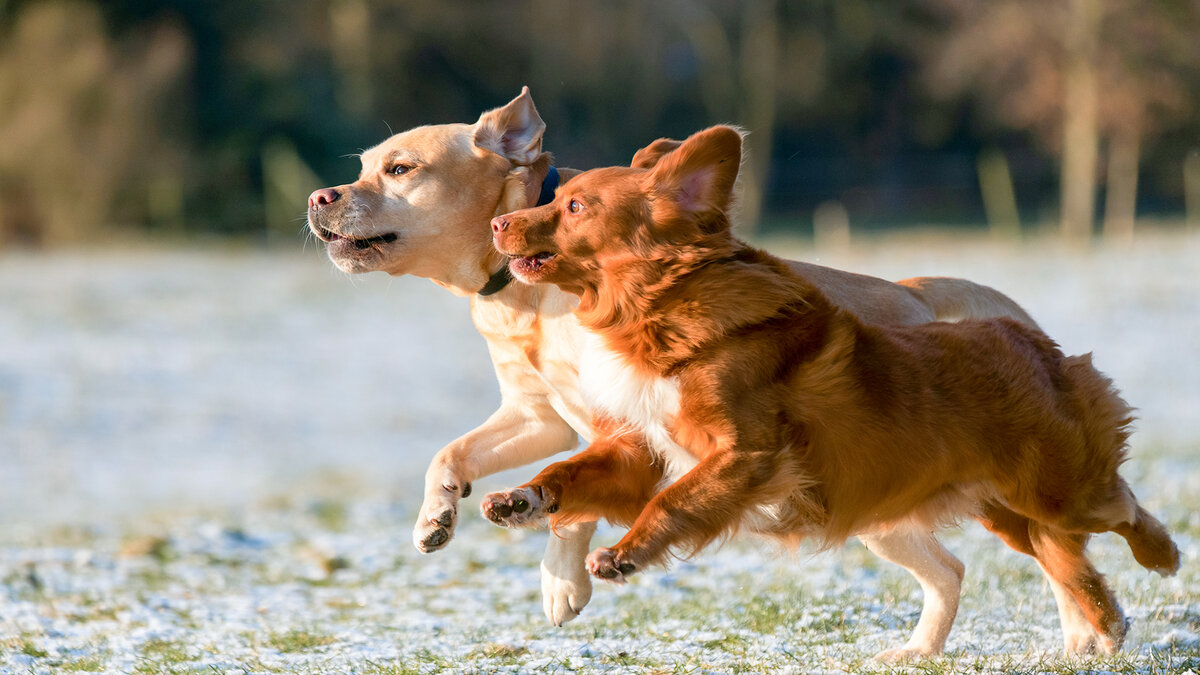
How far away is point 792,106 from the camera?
42438 millimetres

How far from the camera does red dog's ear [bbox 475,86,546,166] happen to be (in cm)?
534

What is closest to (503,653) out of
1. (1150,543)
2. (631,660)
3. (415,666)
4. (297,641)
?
(415,666)

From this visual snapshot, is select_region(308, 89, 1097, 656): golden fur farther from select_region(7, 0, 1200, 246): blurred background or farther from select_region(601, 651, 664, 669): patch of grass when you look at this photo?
select_region(7, 0, 1200, 246): blurred background

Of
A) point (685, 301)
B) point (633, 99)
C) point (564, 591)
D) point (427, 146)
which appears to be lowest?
point (564, 591)

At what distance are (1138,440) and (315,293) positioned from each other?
13867 mm

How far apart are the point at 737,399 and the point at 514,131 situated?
2.02 meters

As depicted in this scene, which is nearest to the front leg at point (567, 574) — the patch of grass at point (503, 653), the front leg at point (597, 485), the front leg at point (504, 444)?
the patch of grass at point (503, 653)

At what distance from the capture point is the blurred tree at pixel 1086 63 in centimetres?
2967

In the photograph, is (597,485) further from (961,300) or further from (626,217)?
(961,300)

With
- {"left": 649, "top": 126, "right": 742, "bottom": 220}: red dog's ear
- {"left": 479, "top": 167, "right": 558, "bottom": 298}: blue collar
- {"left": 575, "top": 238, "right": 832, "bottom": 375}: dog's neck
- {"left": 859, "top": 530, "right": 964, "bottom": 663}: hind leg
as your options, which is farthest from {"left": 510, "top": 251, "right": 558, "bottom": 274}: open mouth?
{"left": 859, "top": 530, "right": 964, "bottom": 663}: hind leg

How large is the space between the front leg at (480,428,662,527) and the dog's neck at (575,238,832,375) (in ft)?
1.09

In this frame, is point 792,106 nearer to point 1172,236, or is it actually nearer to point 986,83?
point 986,83

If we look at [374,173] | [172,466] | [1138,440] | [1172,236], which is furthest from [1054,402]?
[1172,236]

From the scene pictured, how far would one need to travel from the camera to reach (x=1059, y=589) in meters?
4.83
